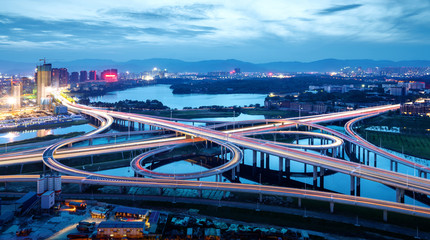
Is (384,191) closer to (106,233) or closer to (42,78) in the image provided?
(106,233)

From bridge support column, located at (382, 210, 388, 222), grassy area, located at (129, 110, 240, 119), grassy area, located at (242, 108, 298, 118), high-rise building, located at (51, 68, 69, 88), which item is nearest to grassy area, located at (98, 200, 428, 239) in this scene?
bridge support column, located at (382, 210, 388, 222)

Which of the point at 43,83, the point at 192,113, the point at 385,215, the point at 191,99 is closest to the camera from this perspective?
the point at 385,215

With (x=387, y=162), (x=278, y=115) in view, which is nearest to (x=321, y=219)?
(x=387, y=162)

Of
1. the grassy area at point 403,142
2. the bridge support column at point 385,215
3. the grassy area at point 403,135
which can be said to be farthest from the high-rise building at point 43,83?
the bridge support column at point 385,215

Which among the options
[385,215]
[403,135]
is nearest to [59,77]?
[403,135]

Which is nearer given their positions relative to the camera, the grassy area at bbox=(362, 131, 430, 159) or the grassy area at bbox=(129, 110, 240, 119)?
the grassy area at bbox=(362, 131, 430, 159)

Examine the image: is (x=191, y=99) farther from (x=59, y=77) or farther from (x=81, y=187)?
(x=81, y=187)

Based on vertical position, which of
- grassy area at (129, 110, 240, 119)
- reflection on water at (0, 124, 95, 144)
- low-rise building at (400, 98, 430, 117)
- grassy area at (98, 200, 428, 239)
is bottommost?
grassy area at (98, 200, 428, 239)

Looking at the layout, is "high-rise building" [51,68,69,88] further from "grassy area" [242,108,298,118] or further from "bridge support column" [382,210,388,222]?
"bridge support column" [382,210,388,222]
